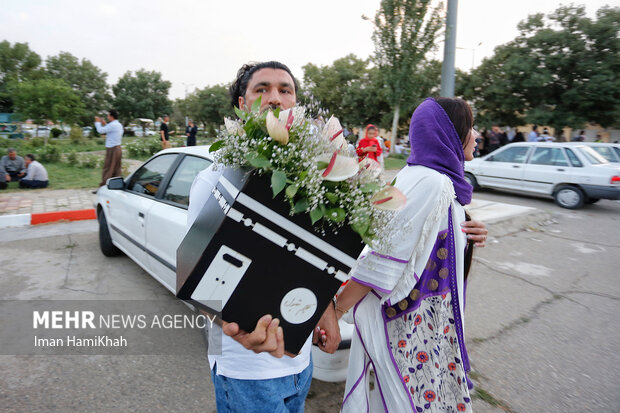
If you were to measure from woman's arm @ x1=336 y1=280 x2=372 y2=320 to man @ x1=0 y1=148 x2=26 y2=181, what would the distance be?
11.6 meters

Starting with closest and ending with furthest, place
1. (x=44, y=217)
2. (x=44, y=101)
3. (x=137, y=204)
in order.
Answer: (x=137, y=204)
(x=44, y=217)
(x=44, y=101)

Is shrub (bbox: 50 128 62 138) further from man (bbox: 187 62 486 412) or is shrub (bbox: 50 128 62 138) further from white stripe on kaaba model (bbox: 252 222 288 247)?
white stripe on kaaba model (bbox: 252 222 288 247)

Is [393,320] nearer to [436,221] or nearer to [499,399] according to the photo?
[436,221]

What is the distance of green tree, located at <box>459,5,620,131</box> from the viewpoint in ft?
76.1

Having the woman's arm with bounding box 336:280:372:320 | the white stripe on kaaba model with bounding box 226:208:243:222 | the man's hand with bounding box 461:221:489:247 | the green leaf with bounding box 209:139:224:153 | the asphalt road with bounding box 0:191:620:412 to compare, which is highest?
the green leaf with bounding box 209:139:224:153

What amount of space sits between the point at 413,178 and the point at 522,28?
106 feet

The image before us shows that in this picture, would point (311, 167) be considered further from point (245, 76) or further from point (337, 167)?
point (245, 76)

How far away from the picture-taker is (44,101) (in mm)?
23375

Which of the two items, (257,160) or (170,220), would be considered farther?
(170,220)

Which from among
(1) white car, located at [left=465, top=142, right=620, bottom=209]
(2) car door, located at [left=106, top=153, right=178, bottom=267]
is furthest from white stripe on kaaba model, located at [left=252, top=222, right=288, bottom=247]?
(1) white car, located at [left=465, top=142, right=620, bottom=209]

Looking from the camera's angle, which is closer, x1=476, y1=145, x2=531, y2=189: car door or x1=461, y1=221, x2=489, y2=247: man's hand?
x1=461, y1=221, x2=489, y2=247: man's hand

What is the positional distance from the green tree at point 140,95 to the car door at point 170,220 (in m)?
53.6

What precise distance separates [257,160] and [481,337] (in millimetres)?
3265

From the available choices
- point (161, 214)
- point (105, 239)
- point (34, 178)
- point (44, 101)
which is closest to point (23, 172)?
point (34, 178)
